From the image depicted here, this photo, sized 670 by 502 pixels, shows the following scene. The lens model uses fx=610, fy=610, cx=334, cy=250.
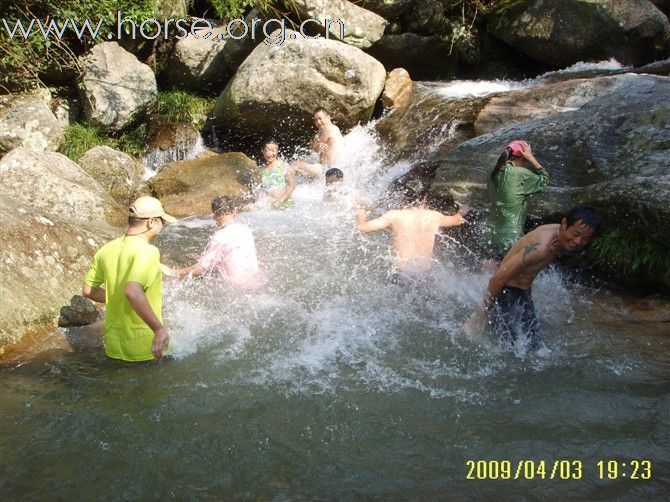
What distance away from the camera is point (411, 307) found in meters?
5.57

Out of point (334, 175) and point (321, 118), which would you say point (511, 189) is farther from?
point (321, 118)

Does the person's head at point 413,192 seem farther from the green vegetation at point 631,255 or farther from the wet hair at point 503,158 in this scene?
the green vegetation at point 631,255

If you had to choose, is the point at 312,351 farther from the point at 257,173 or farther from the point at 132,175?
the point at 132,175

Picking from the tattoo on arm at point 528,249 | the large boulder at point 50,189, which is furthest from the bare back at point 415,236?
the large boulder at point 50,189

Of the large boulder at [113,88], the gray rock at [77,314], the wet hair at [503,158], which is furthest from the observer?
the large boulder at [113,88]

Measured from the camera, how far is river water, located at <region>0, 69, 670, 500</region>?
3.26m

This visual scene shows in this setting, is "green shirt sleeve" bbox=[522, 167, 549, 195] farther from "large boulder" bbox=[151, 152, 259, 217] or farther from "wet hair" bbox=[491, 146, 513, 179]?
"large boulder" bbox=[151, 152, 259, 217]

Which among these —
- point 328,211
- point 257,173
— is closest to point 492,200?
point 328,211

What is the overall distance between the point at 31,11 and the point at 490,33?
8.60 m

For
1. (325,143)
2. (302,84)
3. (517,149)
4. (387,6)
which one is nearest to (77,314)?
(517,149)

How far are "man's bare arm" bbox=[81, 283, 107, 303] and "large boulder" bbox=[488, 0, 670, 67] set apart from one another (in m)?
10.3

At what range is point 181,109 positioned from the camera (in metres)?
10.9

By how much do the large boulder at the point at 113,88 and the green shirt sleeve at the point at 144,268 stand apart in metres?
7.38
